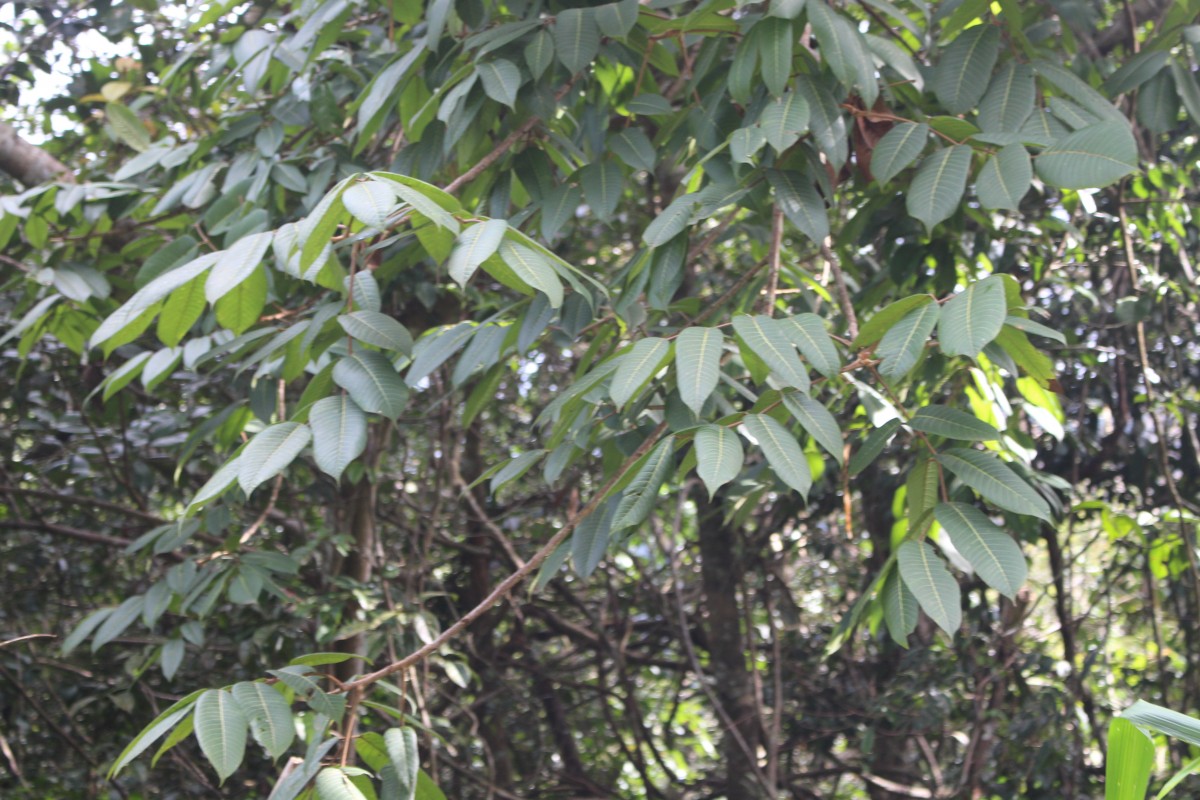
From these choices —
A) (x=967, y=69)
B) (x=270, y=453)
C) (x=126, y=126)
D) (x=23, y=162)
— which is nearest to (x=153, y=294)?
(x=270, y=453)

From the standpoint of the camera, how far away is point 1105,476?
3092 millimetres

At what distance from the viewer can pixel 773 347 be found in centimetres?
119

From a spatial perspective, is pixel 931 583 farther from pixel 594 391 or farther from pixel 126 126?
pixel 126 126

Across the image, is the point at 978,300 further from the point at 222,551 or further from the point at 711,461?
the point at 222,551

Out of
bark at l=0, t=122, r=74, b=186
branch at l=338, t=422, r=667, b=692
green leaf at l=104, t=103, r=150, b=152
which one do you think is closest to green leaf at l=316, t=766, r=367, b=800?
branch at l=338, t=422, r=667, b=692

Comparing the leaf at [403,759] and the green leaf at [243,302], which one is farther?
the green leaf at [243,302]

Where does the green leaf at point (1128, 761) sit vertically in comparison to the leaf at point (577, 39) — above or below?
below

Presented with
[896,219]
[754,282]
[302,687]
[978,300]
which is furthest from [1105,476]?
[302,687]

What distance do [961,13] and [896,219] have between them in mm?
437

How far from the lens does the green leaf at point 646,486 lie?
119 centimetres

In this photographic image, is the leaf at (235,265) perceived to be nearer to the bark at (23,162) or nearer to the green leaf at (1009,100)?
the green leaf at (1009,100)

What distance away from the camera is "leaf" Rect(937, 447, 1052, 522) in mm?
1195

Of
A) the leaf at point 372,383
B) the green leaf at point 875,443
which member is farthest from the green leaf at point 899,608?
the leaf at point 372,383

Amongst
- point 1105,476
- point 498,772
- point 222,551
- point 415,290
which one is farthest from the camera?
point 498,772
